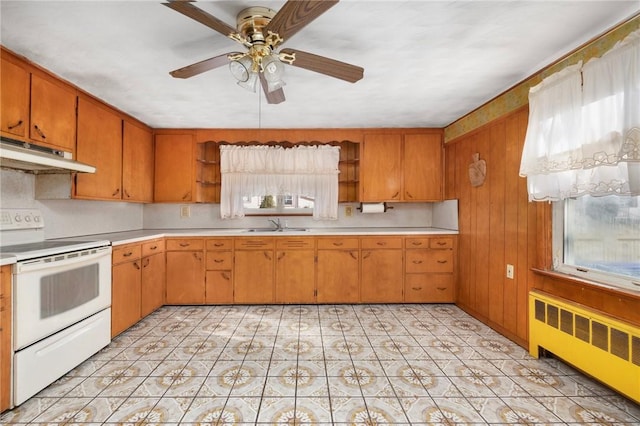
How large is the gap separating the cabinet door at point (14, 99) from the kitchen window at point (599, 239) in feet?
13.4

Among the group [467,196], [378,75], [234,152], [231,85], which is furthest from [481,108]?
[234,152]

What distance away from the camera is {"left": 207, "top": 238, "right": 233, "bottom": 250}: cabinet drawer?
3.75 meters

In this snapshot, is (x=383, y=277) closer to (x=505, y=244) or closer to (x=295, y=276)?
(x=295, y=276)

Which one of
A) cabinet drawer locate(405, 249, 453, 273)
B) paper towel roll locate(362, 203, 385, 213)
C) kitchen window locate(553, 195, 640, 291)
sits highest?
paper towel roll locate(362, 203, 385, 213)

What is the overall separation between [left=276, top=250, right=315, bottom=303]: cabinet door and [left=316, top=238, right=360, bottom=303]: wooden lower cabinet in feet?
0.33

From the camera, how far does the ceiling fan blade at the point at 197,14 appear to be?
129cm

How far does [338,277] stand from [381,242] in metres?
0.70

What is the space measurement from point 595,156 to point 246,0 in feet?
7.13

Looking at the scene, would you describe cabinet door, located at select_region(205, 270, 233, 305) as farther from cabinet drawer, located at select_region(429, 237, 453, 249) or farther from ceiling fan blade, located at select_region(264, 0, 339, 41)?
ceiling fan blade, located at select_region(264, 0, 339, 41)

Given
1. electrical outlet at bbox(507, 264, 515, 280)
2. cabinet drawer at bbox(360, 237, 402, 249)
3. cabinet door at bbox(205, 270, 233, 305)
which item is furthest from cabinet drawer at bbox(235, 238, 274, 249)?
electrical outlet at bbox(507, 264, 515, 280)

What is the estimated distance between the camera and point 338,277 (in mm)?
3807

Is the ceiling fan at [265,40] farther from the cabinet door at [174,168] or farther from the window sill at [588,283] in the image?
the cabinet door at [174,168]

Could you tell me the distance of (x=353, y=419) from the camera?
5.62 ft

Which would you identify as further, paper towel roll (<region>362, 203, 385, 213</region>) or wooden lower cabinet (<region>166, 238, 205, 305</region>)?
paper towel roll (<region>362, 203, 385, 213</region>)
